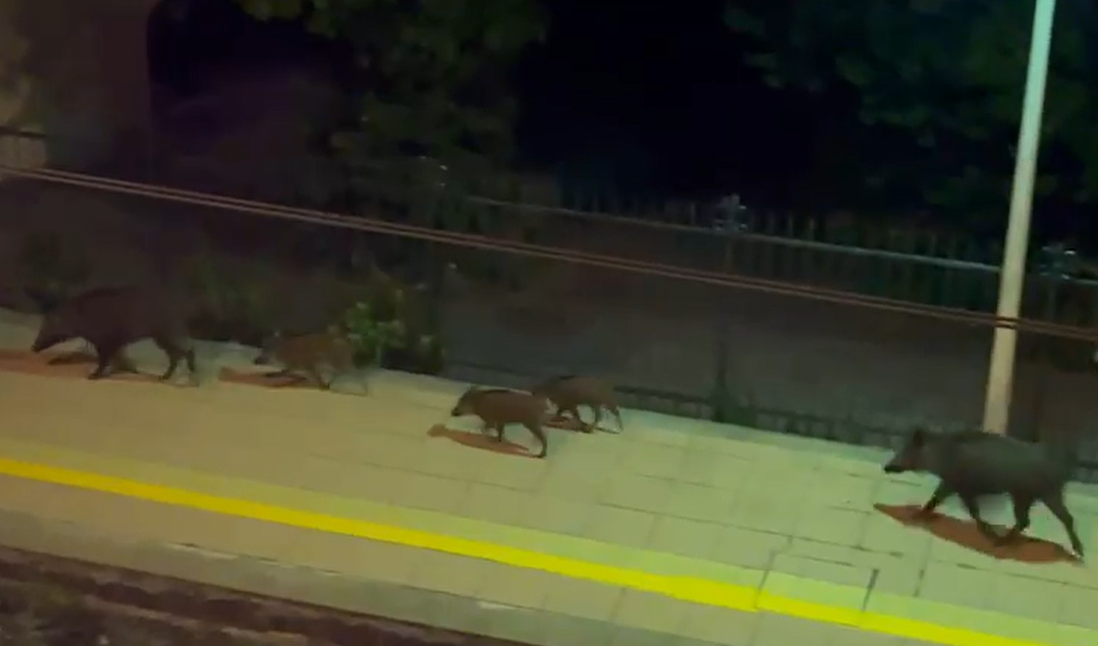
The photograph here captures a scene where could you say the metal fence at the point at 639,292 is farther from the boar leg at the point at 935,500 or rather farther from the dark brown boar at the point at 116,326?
the boar leg at the point at 935,500

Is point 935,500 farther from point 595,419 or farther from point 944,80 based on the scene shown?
point 944,80

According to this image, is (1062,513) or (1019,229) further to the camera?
(1019,229)

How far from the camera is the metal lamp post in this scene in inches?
82.7

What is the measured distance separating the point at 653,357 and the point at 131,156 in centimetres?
98

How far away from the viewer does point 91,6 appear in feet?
9.03

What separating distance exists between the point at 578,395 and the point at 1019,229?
63 centimetres

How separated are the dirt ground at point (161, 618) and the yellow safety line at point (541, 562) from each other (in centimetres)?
11

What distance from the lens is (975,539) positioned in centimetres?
187

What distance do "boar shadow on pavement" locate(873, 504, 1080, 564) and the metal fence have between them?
0.41 metres

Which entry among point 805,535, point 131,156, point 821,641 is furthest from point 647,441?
point 131,156

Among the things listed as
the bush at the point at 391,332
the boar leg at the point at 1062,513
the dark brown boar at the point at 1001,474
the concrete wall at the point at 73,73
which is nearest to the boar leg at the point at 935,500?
the dark brown boar at the point at 1001,474

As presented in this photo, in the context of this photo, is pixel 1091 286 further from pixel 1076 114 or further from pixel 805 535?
pixel 805 535

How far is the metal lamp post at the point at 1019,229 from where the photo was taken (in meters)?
2.10

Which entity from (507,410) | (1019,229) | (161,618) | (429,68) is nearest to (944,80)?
(1019,229)
